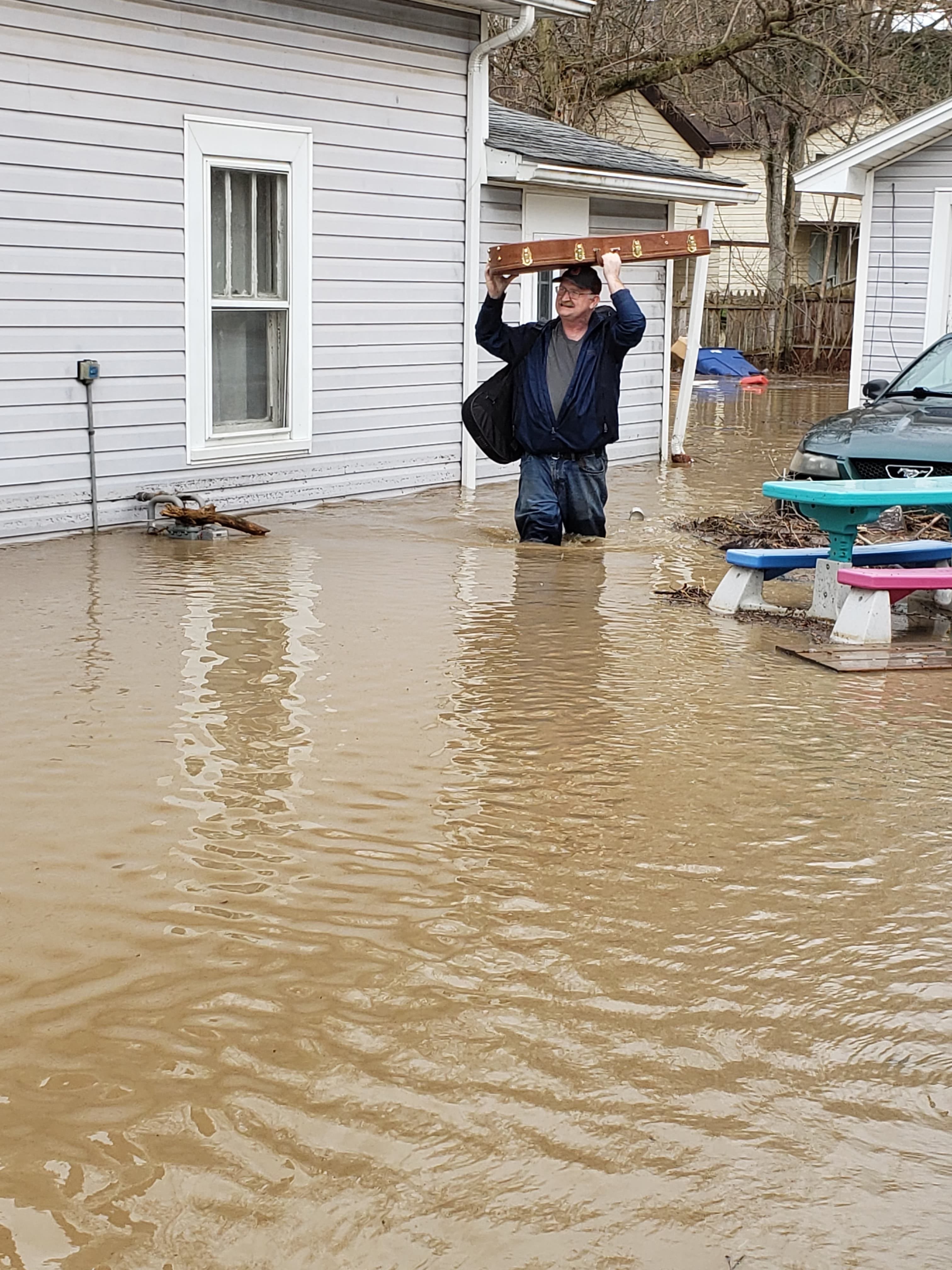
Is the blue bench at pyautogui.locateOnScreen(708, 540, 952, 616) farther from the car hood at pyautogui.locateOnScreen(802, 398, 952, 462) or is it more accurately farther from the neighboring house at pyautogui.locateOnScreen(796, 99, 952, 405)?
the neighboring house at pyautogui.locateOnScreen(796, 99, 952, 405)

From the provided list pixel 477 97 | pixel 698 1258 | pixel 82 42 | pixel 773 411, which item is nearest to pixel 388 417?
pixel 477 97

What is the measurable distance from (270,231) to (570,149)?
176 inches

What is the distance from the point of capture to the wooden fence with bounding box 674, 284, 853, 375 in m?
37.8

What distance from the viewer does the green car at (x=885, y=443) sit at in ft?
34.9

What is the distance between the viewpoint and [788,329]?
126ft

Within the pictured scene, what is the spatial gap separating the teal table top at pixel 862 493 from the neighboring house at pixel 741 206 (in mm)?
32970

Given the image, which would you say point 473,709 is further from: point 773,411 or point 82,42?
point 773,411

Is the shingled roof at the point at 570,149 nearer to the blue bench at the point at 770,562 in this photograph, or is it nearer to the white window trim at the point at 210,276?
the white window trim at the point at 210,276

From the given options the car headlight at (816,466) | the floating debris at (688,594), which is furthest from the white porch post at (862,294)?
the floating debris at (688,594)

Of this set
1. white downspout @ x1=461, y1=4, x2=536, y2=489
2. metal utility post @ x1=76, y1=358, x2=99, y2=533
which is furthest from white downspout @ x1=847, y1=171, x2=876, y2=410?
metal utility post @ x1=76, y1=358, x2=99, y2=533

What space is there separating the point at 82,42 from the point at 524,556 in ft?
14.0

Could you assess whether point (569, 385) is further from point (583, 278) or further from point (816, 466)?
point (816, 466)

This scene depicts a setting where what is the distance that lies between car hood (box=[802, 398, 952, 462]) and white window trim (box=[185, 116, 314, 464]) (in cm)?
380

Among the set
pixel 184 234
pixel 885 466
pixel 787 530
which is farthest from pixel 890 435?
pixel 184 234
